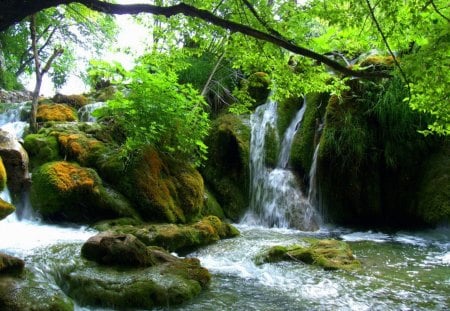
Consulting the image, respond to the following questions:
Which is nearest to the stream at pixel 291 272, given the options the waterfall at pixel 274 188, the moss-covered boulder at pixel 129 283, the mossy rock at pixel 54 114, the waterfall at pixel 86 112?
the moss-covered boulder at pixel 129 283

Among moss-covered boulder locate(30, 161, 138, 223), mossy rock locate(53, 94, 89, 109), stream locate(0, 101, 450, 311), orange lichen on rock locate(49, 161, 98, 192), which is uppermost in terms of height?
mossy rock locate(53, 94, 89, 109)

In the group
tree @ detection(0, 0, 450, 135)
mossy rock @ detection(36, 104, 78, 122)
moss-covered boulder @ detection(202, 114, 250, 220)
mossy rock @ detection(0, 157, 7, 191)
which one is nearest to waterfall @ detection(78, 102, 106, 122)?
mossy rock @ detection(36, 104, 78, 122)

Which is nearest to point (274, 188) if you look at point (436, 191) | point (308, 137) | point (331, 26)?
point (308, 137)

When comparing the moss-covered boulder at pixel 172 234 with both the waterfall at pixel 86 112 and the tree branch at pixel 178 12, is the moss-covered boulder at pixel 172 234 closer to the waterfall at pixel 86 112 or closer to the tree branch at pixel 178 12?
the tree branch at pixel 178 12

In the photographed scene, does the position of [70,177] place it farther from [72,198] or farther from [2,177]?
[2,177]

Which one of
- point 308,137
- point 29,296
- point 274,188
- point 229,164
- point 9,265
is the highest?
point 308,137

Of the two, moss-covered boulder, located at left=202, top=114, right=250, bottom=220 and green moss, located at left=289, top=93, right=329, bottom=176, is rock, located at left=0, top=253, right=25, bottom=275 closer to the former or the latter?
moss-covered boulder, located at left=202, top=114, right=250, bottom=220

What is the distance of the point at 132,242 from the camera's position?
504 cm

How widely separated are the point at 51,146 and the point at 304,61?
6239 millimetres

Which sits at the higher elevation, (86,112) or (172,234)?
(86,112)

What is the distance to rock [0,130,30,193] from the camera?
783 centimetres

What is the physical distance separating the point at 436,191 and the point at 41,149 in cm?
867

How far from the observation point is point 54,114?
40.7ft

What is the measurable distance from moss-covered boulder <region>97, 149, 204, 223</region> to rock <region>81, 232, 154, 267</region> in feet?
9.92
